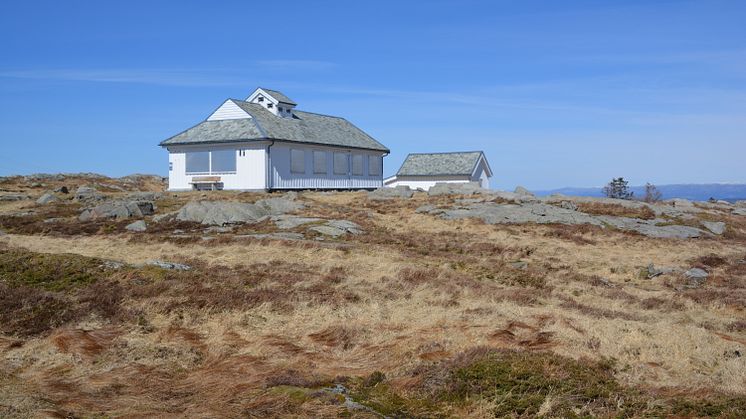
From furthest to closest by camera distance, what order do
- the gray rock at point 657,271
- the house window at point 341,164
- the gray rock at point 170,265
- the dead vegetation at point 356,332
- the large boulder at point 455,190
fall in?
the house window at point 341,164
the large boulder at point 455,190
the gray rock at point 657,271
the gray rock at point 170,265
the dead vegetation at point 356,332

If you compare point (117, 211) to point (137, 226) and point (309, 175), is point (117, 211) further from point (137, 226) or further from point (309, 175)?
point (309, 175)

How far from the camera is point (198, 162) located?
4688 cm

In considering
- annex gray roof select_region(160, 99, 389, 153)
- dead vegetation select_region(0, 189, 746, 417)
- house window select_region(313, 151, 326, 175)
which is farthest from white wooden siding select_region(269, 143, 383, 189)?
dead vegetation select_region(0, 189, 746, 417)

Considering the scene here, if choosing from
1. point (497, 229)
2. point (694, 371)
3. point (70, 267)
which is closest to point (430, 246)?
point (497, 229)

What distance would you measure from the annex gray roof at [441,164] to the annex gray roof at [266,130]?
15.1 metres

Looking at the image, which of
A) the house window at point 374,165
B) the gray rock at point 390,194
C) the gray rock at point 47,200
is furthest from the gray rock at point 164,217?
the house window at point 374,165

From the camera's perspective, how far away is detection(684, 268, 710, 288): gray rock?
20941 millimetres

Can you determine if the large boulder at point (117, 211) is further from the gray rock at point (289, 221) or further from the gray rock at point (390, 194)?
the gray rock at point (390, 194)

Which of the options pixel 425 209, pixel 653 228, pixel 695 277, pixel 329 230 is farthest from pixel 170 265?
pixel 653 228

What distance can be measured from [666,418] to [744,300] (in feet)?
38.5

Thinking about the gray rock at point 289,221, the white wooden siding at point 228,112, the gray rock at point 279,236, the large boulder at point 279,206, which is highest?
the white wooden siding at point 228,112

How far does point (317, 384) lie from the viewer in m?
9.15

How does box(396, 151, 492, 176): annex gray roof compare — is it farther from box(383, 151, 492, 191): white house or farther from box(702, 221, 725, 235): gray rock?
box(702, 221, 725, 235): gray rock

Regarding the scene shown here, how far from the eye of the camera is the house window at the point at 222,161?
150 ft
